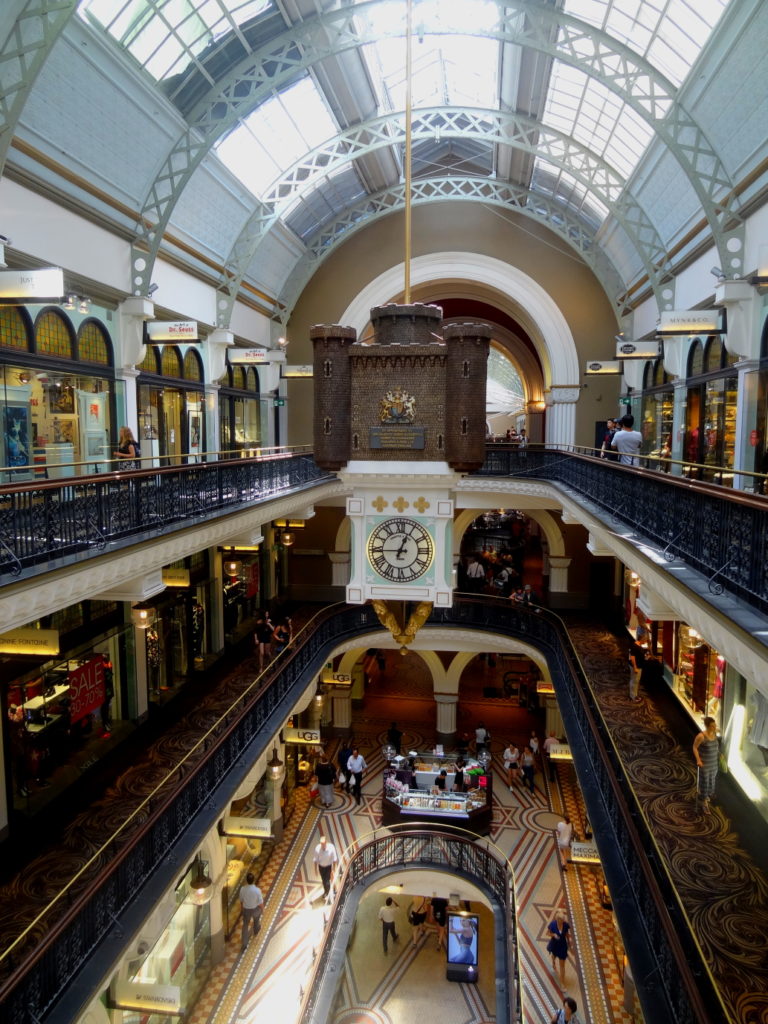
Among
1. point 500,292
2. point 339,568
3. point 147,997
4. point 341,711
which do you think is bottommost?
point 341,711

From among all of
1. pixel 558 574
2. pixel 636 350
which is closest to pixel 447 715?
pixel 558 574

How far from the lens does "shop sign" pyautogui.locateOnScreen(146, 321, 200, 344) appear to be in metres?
12.5

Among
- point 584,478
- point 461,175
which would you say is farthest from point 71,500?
point 461,175

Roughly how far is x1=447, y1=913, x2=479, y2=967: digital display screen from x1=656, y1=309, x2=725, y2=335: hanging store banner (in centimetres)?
1098

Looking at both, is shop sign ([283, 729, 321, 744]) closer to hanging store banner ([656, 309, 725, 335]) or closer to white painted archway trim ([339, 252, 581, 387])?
hanging store banner ([656, 309, 725, 335])

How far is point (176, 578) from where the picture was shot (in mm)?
13398

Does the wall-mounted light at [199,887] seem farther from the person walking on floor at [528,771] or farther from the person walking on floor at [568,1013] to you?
the person walking on floor at [528,771]

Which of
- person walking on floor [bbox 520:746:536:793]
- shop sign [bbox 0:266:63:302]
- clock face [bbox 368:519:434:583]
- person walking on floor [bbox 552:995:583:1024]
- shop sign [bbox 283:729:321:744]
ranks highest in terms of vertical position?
shop sign [bbox 0:266:63:302]

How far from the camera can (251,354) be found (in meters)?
16.7

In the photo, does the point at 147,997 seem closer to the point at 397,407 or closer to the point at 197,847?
the point at 197,847

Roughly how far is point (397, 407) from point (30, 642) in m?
5.46

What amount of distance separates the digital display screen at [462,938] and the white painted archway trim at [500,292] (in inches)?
572

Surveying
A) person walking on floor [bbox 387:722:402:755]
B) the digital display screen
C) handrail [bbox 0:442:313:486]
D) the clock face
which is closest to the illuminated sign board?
handrail [bbox 0:442:313:486]

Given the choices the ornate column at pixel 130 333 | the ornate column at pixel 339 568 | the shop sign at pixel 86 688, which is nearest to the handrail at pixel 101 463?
the ornate column at pixel 130 333
